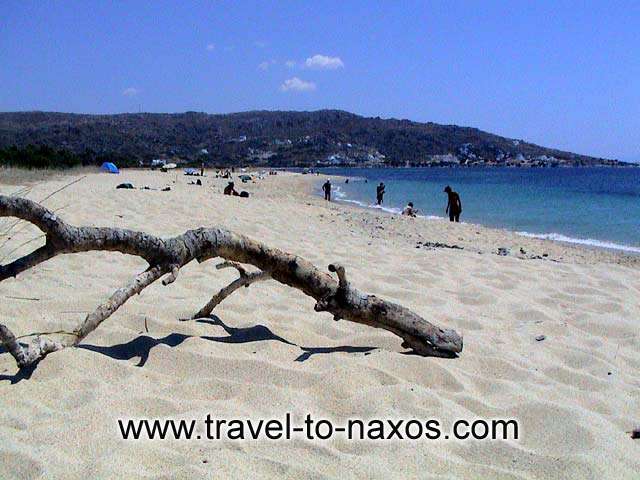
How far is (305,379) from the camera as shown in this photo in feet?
8.68

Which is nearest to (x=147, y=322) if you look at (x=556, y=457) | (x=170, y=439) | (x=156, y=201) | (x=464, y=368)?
(x=170, y=439)

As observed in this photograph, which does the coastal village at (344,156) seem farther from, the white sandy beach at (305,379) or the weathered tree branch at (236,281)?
the weathered tree branch at (236,281)

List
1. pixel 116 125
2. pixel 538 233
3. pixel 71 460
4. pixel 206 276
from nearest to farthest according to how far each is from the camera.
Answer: pixel 71 460 → pixel 206 276 → pixel 538 233 → pixel 116 125

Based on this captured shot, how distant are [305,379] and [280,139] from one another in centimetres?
13226

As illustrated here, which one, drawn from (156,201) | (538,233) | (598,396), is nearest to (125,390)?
(598,396)

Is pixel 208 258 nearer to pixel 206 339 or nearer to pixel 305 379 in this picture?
pixel 206 339

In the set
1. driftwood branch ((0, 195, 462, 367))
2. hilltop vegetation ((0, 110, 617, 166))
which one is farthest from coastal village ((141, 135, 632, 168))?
driftwood branch ((0, 195, 462, 367))

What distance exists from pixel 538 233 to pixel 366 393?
48.5 feet

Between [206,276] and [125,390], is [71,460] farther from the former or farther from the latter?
[206,276]

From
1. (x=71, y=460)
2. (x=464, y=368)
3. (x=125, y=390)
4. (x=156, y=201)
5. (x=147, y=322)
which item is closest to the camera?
(x=71, y=460)

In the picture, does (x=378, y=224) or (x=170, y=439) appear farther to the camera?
(x=378, y=224)

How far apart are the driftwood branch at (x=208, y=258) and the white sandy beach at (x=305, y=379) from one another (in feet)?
0.43

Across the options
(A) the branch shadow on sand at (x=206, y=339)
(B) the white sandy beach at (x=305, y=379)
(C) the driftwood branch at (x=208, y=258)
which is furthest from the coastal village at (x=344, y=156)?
(C) the driftwood branch at (x=208, y=258)

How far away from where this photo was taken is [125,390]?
8.03 feet
